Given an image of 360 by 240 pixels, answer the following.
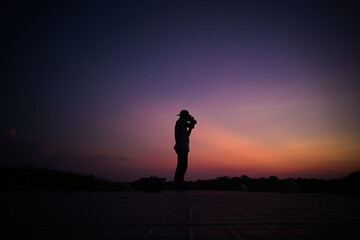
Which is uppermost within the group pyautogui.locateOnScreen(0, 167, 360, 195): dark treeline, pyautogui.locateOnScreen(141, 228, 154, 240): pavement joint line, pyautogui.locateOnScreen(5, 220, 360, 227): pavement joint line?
pyautogui.locateOnScreen(0, 167, 360, 195): dark treeline

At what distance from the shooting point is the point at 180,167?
10312 mm

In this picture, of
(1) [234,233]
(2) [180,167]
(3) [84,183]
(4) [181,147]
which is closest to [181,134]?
(4) [181,147]

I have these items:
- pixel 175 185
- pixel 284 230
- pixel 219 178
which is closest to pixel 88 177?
pixel 175 185

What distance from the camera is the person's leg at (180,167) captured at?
10.2 metres

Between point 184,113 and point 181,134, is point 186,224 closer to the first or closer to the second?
point 181,134

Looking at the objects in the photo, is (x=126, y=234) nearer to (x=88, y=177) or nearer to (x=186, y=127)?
(x=186, y=127)

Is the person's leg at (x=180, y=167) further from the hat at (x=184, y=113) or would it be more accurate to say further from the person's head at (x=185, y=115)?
the hat at (x=184, y=113)

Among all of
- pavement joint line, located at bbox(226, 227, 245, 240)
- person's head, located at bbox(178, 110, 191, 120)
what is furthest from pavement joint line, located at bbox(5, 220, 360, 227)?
person's head, located at bbox(178, 110, 191, 120)

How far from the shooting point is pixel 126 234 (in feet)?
5.92

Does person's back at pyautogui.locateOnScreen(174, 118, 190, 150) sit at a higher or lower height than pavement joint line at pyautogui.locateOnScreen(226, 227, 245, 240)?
higher

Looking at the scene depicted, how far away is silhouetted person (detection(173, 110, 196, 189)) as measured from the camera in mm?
10273

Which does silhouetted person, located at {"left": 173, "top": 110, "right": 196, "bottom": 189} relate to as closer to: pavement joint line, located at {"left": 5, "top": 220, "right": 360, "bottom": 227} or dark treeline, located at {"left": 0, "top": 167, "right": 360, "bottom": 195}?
dark treeline, located at {"left": 0, "top": 167, "right": 360, "bottom": 195}

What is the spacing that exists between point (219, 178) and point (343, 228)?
19.0 m

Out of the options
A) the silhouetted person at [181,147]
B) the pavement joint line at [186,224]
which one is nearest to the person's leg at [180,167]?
the silhouetted person at [181,147]
